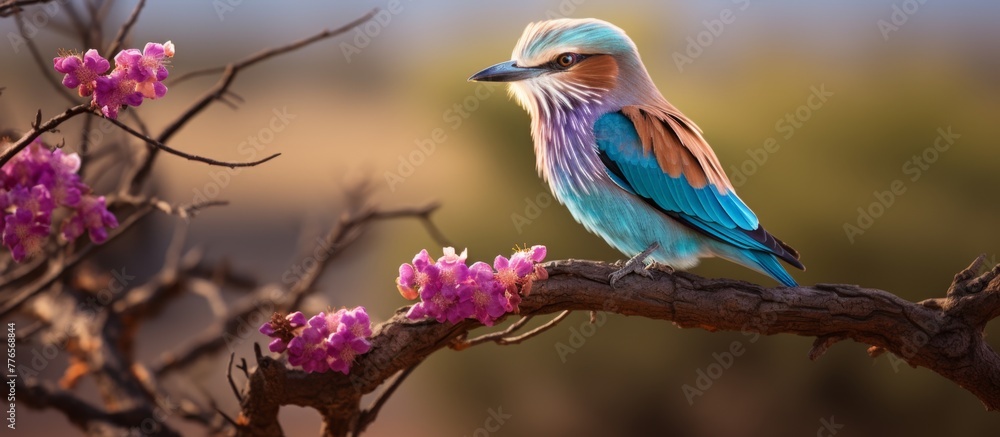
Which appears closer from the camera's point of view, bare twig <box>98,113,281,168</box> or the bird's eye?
bare twig <box>98,113,281,168</box>

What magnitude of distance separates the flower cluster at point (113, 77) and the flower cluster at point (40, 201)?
0.56 metres

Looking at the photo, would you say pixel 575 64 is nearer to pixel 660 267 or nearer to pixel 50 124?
pixel 660 267

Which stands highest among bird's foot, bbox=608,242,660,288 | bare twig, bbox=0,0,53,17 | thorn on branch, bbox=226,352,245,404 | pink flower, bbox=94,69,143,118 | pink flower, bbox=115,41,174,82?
bare twig, bbox=0,0,53,17

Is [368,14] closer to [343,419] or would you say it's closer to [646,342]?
[343,419]

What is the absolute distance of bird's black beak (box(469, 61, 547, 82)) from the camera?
8.57 ft

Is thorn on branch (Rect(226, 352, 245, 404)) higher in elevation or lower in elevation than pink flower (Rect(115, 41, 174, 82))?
lower

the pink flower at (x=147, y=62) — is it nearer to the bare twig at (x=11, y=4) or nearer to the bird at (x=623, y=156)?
the bare twig at (x=11, y=4)

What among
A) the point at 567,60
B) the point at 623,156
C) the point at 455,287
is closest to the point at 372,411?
the point at 455,287

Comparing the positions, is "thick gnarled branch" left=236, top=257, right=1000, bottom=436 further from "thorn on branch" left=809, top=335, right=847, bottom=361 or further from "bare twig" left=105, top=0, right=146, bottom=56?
"bare twig" left=105, top=0, right=146, bottom=56

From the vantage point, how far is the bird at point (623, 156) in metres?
2.57

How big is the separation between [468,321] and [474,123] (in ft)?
10.5

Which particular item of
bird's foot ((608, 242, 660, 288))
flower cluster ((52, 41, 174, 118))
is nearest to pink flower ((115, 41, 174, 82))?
flower cluster ((52, 41, 174, 118))

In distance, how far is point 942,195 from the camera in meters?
5.06

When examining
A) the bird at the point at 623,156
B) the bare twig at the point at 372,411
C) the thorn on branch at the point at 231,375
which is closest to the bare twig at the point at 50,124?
the thorn on branch at the point at 231,375
